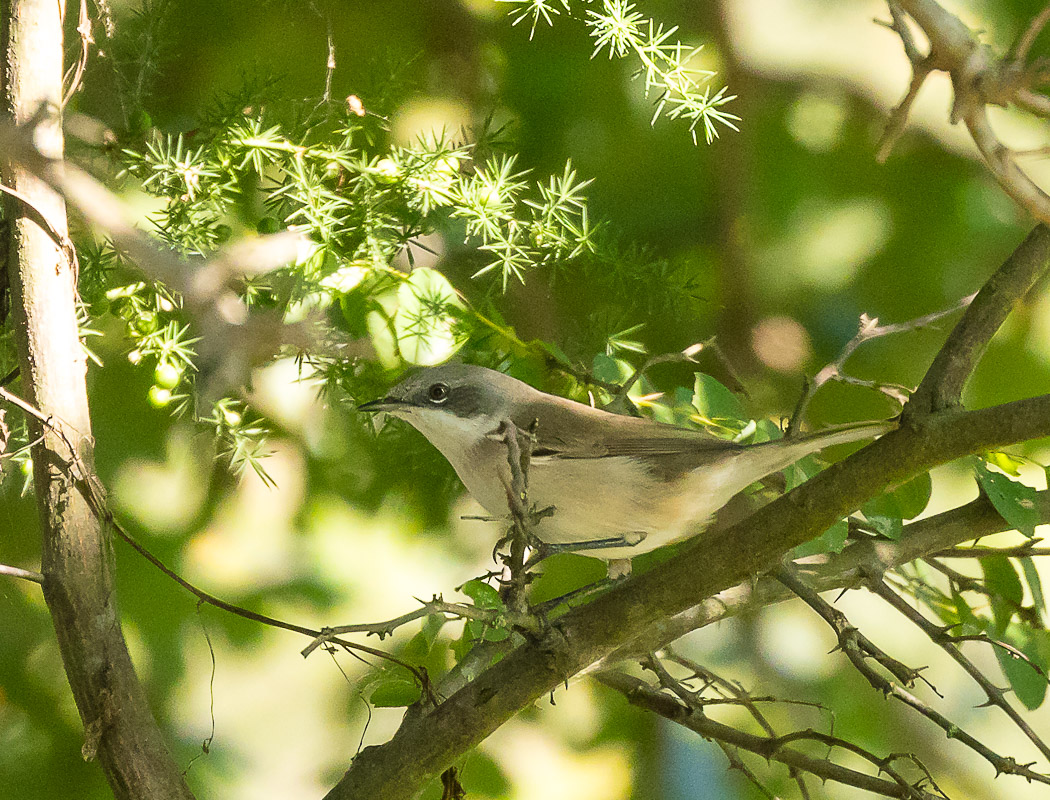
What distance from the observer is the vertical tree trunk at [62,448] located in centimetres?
68

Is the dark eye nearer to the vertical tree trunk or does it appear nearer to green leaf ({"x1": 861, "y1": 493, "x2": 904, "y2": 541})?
the vertical tree trunk

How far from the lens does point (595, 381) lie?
91cm

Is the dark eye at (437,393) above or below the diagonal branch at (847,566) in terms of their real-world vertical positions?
above

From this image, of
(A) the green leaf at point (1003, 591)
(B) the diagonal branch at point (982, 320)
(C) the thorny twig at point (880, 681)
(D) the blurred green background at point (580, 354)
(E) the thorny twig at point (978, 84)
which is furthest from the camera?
(D) the blurred green background at point (580, 354)

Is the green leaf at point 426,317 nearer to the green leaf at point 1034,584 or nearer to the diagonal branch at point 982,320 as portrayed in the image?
the diagonal branch at point 982,320

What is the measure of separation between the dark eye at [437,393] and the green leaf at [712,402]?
0.26m

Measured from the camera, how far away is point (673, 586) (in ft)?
1.99

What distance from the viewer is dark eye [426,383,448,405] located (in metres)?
0.84

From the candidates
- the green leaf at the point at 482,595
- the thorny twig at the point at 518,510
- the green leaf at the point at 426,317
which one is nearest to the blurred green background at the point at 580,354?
the green leaf at the point at 426,317

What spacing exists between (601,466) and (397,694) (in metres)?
0.28

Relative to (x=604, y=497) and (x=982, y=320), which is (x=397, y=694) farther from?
(x=982, y=320)

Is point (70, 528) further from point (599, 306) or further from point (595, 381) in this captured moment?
point (599, 306)

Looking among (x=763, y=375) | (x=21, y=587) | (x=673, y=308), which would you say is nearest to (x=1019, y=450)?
(x=763, y=375)

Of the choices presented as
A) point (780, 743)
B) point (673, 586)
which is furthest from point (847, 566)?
point (673, 586)
